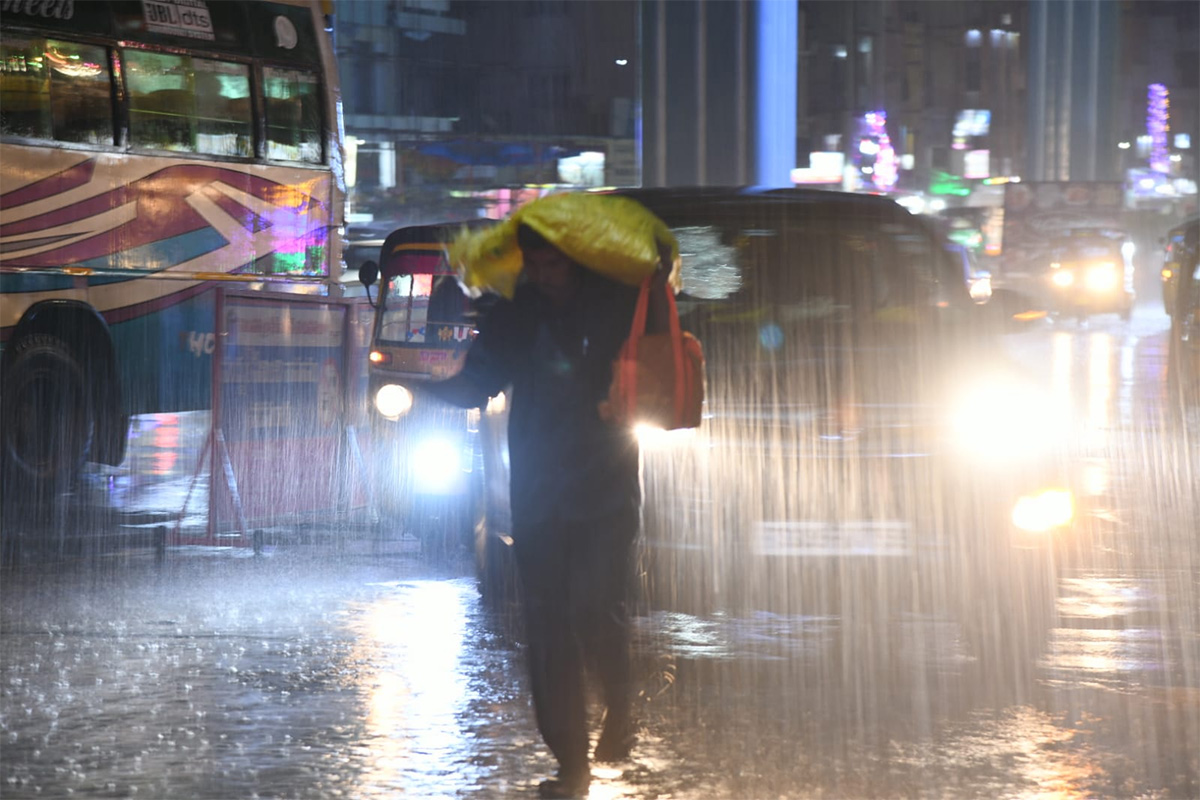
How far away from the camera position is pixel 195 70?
1339cm

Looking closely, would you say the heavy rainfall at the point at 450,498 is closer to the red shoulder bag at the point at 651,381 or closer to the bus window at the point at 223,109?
the bus window at the point at 223,109

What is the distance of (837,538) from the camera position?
6.06 meters

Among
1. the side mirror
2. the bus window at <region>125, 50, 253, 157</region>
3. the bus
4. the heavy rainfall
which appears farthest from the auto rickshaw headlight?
the bus window at <region>125, 50, 253, 157</region>

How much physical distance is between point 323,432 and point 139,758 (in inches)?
226

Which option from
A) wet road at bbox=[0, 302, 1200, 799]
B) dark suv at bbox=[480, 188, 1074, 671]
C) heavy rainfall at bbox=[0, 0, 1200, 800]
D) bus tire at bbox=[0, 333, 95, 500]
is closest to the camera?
wet road at bbox=[0, 302, 1200, 799]

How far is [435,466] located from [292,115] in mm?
6229

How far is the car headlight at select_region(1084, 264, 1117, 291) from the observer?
43500 mm

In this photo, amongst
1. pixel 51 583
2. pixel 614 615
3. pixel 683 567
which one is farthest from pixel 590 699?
pixel 51 583

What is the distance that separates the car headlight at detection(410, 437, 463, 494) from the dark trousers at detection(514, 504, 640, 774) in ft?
12.5

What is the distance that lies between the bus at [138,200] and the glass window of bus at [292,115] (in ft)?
0.05

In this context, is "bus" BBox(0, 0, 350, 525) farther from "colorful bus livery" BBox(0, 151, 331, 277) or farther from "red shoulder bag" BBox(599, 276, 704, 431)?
"red shoulder bag" BBox(599, 276, 704, 431)

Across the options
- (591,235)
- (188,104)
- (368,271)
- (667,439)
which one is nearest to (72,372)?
(188,104)

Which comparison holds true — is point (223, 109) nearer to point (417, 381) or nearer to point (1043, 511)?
point (417, 381)

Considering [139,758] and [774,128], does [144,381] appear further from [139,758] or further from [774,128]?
[774,128]
